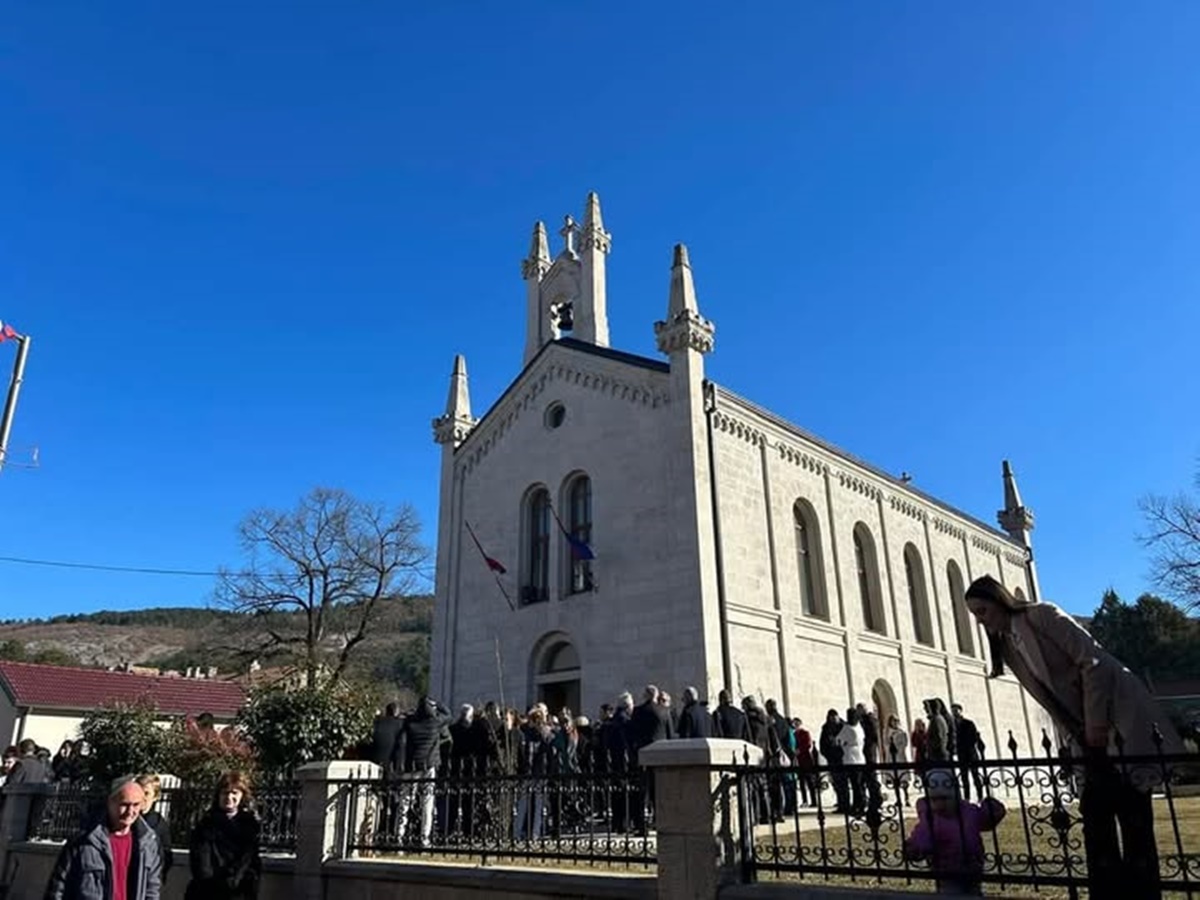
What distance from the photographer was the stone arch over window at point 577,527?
787 inches

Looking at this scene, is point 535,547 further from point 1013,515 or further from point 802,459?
point 1013,515

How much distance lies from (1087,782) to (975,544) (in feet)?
89.3

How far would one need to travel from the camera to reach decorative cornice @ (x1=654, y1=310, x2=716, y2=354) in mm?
18766

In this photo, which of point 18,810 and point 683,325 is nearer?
point 18,810

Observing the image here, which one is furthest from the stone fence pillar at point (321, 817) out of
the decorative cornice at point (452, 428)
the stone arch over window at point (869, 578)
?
the stone arch over window at point (869, 578)

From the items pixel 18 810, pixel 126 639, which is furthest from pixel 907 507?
pixel 126 639

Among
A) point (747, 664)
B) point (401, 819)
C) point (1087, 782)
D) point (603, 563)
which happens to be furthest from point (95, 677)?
point (1087, 782)

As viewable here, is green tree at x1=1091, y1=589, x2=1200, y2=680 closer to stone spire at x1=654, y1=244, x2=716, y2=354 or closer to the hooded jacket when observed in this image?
stone spire at x1=654, y1=244, x2=716, y2=354

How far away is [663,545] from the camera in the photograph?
1805 cm

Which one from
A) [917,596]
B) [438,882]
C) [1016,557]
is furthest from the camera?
Answer: [1016,557]

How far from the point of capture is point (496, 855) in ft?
25.1

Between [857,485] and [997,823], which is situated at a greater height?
[857,485]

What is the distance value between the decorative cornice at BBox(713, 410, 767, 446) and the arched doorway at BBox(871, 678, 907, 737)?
758 cm

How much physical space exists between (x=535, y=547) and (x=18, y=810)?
468 inches
